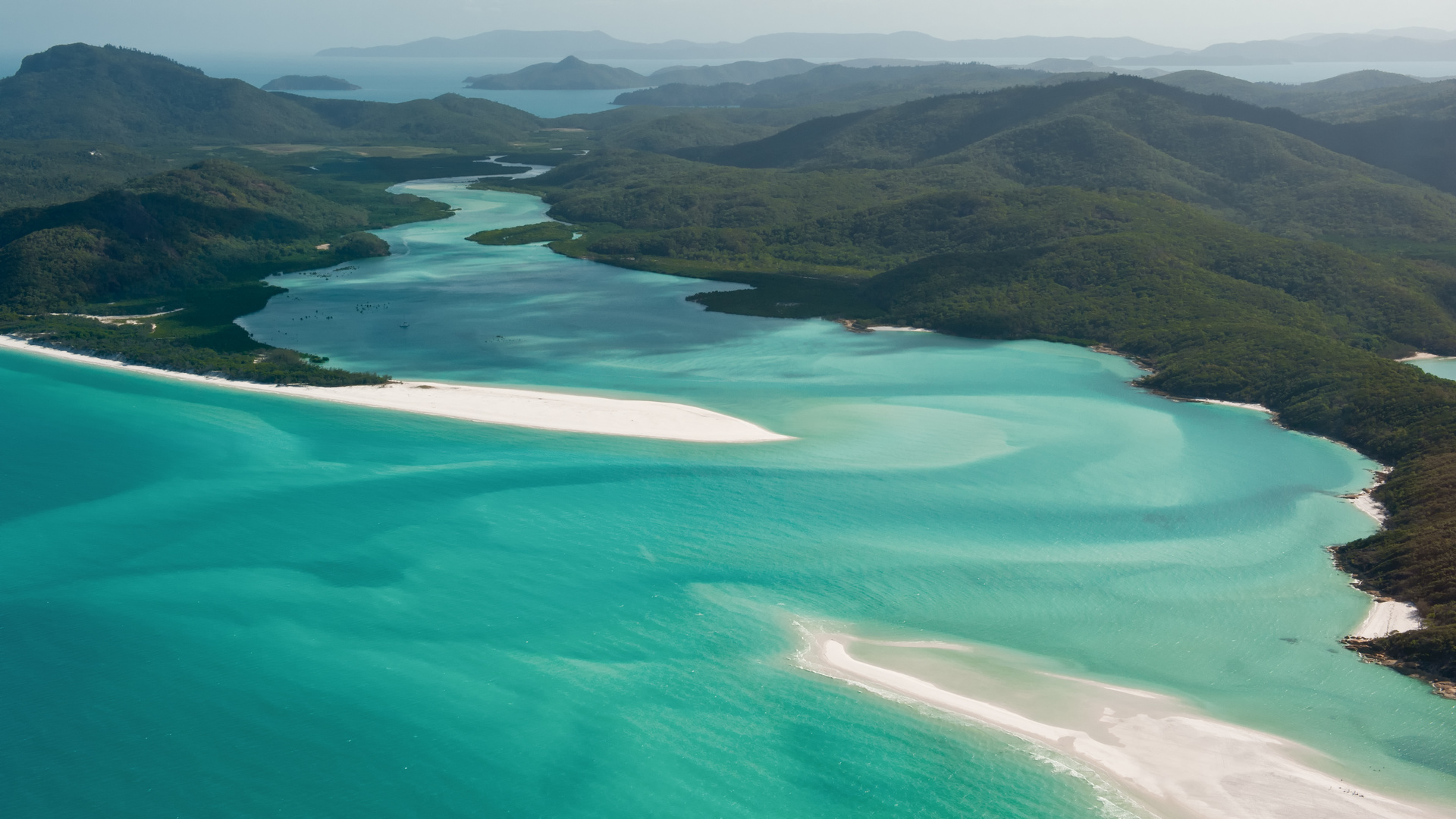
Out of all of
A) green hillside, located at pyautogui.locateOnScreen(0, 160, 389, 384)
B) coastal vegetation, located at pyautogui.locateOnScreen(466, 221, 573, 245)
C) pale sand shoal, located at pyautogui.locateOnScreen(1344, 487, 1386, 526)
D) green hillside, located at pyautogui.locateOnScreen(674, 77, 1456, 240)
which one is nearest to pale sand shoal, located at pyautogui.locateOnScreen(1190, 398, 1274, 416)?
pale sand shoal, located at pyautogui.locateOnScreen(1344, 487, 1386, 526)

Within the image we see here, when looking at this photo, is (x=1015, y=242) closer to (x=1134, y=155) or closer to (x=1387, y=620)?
(x=1134, y=155)

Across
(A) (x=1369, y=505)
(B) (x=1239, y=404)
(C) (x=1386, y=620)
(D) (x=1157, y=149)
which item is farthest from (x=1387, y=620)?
(D) (x=1157, y=149)

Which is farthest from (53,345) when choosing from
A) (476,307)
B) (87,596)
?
(87,596)

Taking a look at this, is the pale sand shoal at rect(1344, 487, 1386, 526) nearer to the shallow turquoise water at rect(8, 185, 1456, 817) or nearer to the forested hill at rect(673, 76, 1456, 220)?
the shallow turquoise water at rect(8, 185, 1456, 817)

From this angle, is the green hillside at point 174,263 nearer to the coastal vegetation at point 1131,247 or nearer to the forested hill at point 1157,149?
the coastal vegetation at point 1131,247

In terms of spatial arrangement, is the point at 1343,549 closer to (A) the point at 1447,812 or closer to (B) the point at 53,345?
(A) the point at 1447,812

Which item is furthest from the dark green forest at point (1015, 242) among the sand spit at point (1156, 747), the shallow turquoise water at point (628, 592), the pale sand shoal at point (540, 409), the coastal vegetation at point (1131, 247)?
the sand spit at point (1156, 747)

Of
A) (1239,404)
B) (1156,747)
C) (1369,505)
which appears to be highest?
(1239,404)
